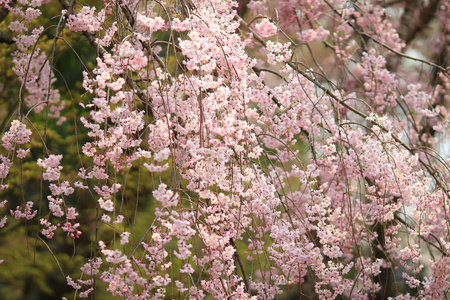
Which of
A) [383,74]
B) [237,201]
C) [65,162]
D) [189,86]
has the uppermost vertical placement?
[383,74]

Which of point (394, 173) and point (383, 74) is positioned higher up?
point (383, 74)

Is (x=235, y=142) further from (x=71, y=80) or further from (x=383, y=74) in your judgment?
(x=71, y=80)

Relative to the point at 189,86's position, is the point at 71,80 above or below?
above

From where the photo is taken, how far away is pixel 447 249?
Result: 82.0 inches

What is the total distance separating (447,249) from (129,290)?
1.45 m

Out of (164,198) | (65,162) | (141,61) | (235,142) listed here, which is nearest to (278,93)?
(235,142)

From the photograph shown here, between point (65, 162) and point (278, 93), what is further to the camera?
point (65, 162)

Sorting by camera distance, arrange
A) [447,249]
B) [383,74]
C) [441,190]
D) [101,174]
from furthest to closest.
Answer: [383,74] < [441,190] < [447,249] < [101,174]

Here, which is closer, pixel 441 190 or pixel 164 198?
pixel 164 198

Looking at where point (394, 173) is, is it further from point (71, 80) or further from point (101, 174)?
point (71, 80)

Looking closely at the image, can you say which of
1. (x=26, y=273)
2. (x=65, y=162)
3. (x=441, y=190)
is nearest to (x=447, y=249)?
(x=441, y=190)

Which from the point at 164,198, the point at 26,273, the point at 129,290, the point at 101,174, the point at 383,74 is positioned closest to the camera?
the point at 164,198

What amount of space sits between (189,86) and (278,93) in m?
0.81

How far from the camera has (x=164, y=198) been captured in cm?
117
